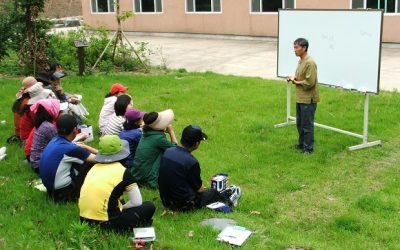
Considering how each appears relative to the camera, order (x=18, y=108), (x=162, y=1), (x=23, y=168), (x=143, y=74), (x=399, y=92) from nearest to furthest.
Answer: (x=23, y=168) < (x=18, y=108) < (x=399, y=92) < (x=143, y=74) < (x=162, y=1)

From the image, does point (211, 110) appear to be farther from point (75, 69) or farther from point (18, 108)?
point (75, 69)

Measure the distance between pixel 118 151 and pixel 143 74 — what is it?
10134 mm

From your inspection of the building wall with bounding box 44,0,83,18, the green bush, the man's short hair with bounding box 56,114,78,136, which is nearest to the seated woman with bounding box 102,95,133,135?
the man's short hair with bounding box 56,114,78,136

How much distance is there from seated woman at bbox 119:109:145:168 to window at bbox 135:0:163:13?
20223 millimetres

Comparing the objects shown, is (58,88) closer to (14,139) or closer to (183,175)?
(14,139)

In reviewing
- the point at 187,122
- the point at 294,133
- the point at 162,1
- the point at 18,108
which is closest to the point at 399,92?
the point at 294,133

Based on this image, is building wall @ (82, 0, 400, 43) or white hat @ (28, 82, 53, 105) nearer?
white hat @ (28, 82, 53, 105)

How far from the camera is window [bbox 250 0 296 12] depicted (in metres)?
21.7

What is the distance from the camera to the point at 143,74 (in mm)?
15227

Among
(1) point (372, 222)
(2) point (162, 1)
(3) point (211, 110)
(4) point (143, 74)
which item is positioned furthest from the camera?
(2) point (162, 1)

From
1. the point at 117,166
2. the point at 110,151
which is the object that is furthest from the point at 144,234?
the point at 110,151

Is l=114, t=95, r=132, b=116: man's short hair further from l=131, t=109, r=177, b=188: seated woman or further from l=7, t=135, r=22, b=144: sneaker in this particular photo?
l=7, t=135, r=22, b=144: sneaker

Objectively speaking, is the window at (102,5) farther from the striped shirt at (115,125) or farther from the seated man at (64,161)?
A: the seated man at (64,161)

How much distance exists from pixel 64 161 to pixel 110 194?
1.23 m
